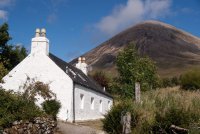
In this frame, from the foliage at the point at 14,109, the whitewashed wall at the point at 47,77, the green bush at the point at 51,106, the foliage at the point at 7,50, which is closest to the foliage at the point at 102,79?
the foliage at the point at 7,50

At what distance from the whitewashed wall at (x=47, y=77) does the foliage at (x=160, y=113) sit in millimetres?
16761

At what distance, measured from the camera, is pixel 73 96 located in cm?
3534

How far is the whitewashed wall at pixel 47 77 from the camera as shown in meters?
35.1

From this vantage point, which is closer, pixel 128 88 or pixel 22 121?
pixel 22 121

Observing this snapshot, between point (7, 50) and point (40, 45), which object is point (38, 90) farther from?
point (7, 50)

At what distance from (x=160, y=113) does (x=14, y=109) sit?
11.1 metres

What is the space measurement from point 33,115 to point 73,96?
11344 mm

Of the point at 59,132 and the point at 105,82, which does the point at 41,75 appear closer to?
the point at 59,132

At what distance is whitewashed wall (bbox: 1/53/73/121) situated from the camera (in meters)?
35.1

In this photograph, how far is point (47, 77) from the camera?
3609cm

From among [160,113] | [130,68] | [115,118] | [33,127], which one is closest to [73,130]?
[33,127]

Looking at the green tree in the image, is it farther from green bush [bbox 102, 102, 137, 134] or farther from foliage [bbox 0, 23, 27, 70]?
green bush [bbox 102, 102, 137, 134]

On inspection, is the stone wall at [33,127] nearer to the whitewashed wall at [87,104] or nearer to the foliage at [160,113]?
the foliage at [160,113]

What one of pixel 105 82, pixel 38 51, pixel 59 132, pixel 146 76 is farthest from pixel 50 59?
pixel 105 82
